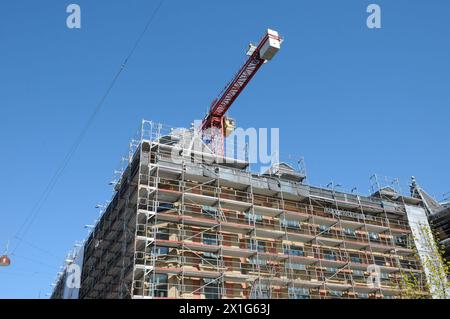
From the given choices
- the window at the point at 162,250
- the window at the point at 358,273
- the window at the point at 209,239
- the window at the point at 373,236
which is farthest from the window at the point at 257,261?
the window at the point at 373,236

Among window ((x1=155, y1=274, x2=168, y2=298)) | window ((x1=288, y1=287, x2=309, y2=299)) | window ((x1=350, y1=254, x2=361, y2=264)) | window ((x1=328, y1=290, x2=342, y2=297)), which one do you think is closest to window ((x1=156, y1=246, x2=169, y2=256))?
window ((x1=155, y1=274, x2=168, y2=298))

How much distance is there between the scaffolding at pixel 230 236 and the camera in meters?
28.7

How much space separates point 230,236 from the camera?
31609mm

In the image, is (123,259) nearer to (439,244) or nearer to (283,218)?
(283,218)

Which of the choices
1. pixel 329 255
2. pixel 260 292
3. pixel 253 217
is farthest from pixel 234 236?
pixel 329 255

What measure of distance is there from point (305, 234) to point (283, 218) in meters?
2.29

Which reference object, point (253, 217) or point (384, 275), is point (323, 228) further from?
point (253, 217)

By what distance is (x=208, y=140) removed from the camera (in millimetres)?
52750

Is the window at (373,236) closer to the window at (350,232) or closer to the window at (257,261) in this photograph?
the window at (350,232)

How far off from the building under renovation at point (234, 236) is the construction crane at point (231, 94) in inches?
477
